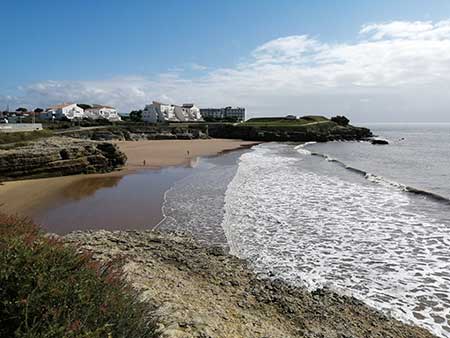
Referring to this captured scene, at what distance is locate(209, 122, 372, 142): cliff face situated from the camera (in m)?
76.6

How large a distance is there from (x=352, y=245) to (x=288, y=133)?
69053mm

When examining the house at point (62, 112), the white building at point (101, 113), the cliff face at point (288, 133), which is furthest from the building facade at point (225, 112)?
the cliff face at point (288, 133)

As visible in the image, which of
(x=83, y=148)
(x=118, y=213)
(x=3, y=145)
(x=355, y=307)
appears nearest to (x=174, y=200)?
(x=118, y=213)

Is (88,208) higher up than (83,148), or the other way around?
(83,148)

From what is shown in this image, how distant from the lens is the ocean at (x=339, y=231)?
802 cm

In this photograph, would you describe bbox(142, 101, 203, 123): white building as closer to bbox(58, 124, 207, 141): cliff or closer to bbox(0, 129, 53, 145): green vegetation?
bbox(58, 124, 207, 141): cliff

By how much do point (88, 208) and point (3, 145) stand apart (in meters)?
14.4

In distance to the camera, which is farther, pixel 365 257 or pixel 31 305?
pixel 365 257

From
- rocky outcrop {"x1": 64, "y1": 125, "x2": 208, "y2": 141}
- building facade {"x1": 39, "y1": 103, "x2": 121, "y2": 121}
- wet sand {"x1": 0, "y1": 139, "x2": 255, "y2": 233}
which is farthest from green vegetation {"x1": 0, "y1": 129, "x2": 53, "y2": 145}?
building facade {"x1": 39, "y1": 103, "x2": 121, "y2": 121}

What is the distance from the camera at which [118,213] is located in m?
14.1

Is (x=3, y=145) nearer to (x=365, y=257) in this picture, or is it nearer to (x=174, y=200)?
(x=174, y=200)

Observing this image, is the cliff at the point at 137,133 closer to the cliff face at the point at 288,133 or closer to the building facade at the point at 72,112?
the cliff face at the point at 288,133

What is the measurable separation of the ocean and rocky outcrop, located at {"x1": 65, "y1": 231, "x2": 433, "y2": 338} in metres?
0.70

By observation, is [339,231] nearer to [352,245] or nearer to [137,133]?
[352,245]
